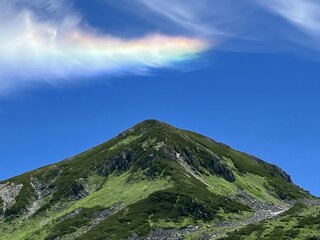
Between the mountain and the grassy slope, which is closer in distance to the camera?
the mountain

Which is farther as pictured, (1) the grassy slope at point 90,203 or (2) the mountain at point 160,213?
(1) the grassy slope at point 90,203

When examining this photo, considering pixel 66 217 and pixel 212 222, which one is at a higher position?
pixel 66 217

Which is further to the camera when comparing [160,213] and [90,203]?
[90,203]

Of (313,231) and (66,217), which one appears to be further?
(66,217)

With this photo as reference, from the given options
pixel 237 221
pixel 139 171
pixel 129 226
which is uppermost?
pixel 139 171

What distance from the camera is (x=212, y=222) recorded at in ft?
493

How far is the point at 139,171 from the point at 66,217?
130 feet

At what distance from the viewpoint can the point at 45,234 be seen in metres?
159

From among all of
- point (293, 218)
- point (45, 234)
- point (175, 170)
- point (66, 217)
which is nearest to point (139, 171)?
point (175, 170)

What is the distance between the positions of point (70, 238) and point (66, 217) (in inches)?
996

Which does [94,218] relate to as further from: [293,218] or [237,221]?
[293,218]

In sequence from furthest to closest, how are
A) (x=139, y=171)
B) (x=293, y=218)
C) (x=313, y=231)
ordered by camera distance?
(x=139, y=171) < (x=293, y=218) < (x=313, y=231)

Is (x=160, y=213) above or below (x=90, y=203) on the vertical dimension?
below

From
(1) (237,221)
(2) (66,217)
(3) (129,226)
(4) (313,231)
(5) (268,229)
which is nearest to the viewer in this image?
(4) (313,231)
